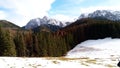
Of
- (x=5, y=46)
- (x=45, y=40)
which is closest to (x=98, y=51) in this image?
(x=45, y=40)

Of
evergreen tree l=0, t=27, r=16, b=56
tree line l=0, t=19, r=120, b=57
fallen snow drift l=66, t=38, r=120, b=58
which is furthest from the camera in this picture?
fallen snow drift l=66, t=38, r=120, b=58

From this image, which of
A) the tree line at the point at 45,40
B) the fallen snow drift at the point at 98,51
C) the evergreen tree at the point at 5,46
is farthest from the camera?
the fallen snow drift at the point at 98,51

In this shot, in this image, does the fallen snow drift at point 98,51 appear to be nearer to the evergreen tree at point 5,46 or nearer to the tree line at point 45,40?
the tree line at point 45,40

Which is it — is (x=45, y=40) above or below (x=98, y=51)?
above

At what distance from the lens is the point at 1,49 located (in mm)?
90562

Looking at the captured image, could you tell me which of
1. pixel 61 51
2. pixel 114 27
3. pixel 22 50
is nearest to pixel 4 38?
pixel 22 50

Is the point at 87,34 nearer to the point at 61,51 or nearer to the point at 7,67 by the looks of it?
the point at 61,51

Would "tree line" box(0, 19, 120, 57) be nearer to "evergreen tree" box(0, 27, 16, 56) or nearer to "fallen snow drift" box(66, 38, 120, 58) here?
"evergreen tree" box(0, 27, 16, 56)

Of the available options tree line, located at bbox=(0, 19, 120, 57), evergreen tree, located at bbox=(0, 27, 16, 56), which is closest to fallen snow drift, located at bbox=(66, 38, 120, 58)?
tree line, located at bbox=(0, 19, 120, 57)

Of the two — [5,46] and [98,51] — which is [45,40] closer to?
[98,51]

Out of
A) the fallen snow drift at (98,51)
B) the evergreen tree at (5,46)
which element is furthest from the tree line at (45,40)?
the fallen snow drift at (98,51)

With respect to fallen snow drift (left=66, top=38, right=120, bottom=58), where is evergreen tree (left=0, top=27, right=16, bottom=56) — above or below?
above

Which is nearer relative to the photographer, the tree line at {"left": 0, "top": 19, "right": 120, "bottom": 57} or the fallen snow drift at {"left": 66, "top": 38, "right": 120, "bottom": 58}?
the tree line at {"left": 0, "top": 19, "right": 120, "bottom": 57}

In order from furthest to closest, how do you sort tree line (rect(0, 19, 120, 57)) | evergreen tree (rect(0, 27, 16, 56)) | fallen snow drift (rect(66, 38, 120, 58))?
fallen snow drift (rect(66, 38, 120, 58)) < tree line (rect(0, 19, 120, 57)) < evergreen tree (rect(0, 27, 16, 56))
